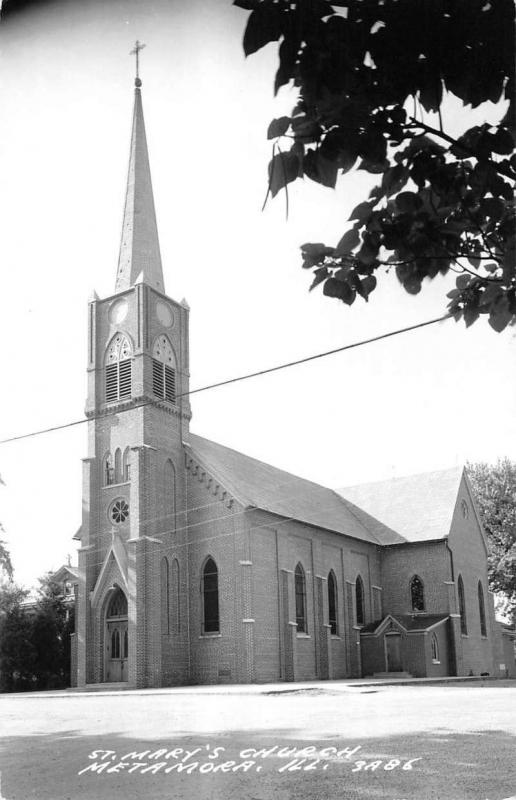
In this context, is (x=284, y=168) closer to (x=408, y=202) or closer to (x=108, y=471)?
(x=408, y=202)

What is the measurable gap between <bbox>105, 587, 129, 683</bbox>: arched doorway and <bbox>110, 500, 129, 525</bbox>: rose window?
2902 millimetres

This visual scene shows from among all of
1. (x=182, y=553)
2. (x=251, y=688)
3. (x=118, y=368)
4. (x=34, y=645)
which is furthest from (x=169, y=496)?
(x=251, y=688)

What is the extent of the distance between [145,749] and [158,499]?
23.3 metres

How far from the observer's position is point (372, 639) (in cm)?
4191

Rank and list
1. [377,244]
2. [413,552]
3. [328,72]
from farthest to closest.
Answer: [413,552] → [377,244] → [328,72]

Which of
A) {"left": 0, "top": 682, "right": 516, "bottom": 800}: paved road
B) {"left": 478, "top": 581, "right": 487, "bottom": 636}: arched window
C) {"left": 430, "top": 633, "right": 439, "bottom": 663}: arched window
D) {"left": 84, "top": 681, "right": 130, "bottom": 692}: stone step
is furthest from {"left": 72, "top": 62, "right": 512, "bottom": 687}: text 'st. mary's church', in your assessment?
{"left": 0, "top": 682, "right": 516, "bottom": 800}: paved road

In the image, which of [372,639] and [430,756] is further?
[372,639]

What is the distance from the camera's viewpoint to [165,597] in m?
33.8

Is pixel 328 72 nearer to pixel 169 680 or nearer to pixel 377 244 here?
pixel 377 244

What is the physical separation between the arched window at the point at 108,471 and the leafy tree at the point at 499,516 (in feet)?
94.3

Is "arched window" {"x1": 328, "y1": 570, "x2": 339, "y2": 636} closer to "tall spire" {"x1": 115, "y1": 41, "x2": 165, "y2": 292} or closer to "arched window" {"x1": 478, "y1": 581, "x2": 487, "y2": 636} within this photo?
"arched window" {"x1": 478, "y1": 581, "x2": 487, "y2": 636}

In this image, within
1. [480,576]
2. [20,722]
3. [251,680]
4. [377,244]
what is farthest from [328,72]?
[480,576]

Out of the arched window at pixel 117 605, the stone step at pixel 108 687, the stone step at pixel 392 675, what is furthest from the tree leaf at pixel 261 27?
the stone step at pixel 392 675

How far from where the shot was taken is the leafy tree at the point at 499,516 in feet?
183
